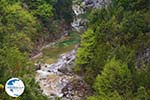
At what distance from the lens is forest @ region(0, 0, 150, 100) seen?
27.2 metres

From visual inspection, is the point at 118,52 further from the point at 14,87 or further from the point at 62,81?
the point at 14,87

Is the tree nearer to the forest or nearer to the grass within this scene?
the forest

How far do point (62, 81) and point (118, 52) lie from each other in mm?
9916

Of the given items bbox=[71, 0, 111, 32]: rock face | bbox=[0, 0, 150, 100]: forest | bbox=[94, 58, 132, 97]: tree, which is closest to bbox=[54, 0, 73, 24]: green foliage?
bbox=[71, 0, 111, 32]: rock face

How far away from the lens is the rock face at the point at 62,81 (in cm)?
3712

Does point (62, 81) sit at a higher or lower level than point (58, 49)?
lower

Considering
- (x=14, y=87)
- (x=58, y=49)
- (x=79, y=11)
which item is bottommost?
(x=58, y=49)

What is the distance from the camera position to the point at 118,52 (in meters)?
33.1

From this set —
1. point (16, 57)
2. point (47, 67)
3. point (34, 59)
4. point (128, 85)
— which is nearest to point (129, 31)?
point (128, 85)

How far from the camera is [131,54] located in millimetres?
32219

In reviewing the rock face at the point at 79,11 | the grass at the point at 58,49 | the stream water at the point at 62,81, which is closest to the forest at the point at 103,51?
the stream water at the point at 62,81

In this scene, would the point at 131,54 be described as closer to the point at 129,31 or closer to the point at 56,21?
the point at 129,31

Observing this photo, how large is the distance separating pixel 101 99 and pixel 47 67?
19619 mm

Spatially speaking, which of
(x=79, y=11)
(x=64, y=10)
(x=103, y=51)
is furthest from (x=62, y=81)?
(x=79, y=11)
